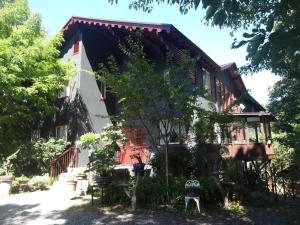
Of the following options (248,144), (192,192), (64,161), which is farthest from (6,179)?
(248,144)

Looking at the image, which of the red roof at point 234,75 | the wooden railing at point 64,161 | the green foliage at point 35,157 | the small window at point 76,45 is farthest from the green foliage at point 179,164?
the small window at point 76,45

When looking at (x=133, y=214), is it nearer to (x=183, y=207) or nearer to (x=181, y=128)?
(x=183, y=207)

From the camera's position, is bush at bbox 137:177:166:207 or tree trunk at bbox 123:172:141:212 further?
bush at bbox 137:177:166:207

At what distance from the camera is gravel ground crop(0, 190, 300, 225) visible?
25.4 ft

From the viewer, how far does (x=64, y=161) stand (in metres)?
15.4

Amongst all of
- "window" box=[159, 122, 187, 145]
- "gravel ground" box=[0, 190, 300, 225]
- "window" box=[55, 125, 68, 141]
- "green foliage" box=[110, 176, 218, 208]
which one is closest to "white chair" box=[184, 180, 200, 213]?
"green foliage" box=[110, 176, 218, 208]

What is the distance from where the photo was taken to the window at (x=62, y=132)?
17406 millimetres

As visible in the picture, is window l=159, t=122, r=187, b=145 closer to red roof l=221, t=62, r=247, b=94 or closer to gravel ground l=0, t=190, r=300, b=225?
gravel ground l=0, t=190, r=300, b=225

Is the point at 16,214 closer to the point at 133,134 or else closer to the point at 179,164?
the point at 133,134

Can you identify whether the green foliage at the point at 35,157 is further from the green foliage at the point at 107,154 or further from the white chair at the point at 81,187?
the white chair at the point at 81,187

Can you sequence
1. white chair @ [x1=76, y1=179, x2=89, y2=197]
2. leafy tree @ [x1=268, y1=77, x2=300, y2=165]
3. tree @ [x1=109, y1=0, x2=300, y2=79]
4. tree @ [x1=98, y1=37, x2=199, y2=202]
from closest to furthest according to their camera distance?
1. tree @ [x1=109, y1=0, x2=300, y2=79]
2. leafy tree @ [x1=268, y1=77, x2=300, y2=165]
3. tree @ [x1=98, y1=37, x2=199, y2=202]
4. white chair @ [x1=76, y1=179, x2=89, y2=197]

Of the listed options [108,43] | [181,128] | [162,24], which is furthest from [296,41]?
[108,43]

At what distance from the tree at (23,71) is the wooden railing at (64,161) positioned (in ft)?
9.27

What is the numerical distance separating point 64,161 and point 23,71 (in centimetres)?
494
